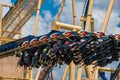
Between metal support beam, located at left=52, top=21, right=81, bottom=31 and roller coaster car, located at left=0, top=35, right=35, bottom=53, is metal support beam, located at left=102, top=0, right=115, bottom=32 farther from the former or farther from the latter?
roller coaster car, located at left=0, top=35, right=35, bottom=53

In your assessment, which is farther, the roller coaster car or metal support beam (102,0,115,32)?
metal support beam (102,0,115,32)

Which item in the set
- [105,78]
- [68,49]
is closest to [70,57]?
[68,49]

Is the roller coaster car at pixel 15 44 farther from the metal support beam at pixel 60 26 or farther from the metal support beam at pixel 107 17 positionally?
the metal support beam at pixel 107 17

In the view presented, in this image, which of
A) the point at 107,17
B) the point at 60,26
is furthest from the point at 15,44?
the point at 107,17

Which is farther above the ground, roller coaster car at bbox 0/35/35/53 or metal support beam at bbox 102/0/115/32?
metal support beam at bbox 102/0/115/32

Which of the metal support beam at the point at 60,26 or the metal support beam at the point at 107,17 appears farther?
the metal support beam at the point at 107,17

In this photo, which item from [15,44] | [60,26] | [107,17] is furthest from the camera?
[15,44]

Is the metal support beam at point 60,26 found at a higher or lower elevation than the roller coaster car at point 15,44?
higher

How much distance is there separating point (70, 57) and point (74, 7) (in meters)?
11.5

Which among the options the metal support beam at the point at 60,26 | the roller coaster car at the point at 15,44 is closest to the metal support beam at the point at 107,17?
the metal support beam at the point at 60,26

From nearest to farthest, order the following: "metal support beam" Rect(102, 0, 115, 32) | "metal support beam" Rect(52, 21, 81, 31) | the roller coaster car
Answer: "metal support beam" Rect(52, 21, 81, 31)
the roller coaster car
"metal support beam" Rect(102, 0, 115, 32)

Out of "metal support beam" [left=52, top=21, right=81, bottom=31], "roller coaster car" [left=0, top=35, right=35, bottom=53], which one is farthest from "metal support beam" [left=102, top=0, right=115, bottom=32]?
"roller coaster car" [left=0, top=35, right=35, bottom=53]

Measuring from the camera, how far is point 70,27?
27344 millimetres

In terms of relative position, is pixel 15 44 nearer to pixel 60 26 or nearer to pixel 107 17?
pixel 60 26
